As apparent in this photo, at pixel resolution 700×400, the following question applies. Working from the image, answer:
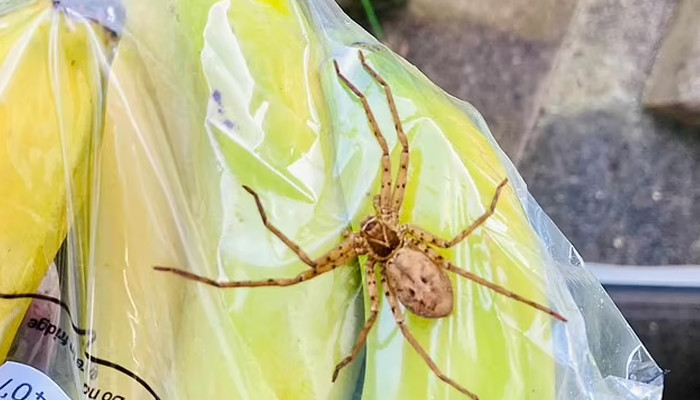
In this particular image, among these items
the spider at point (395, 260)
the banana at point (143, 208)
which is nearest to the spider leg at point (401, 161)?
the spider at point (395, 260)

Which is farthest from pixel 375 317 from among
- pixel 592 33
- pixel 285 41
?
pixel 592 33

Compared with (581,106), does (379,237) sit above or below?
below

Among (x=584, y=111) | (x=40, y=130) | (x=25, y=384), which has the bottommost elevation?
(x=25, y=384)

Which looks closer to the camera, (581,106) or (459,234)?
(459,234)

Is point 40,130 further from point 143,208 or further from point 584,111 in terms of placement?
point 584,111

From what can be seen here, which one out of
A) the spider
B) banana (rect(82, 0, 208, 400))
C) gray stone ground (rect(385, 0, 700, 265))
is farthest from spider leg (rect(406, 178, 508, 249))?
gray stone ground (rect(385, 0, 700, 265))

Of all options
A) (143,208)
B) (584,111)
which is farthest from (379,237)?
(584,111)

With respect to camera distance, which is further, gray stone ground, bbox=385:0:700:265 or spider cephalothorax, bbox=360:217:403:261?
gray stone ground, bbox=385:0:700:265

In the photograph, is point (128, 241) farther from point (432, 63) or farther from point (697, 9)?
point (697, 9)

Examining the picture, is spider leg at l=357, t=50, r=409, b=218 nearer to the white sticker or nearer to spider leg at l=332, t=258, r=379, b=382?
spider leg at l=332, t=258, r=379, b=382
